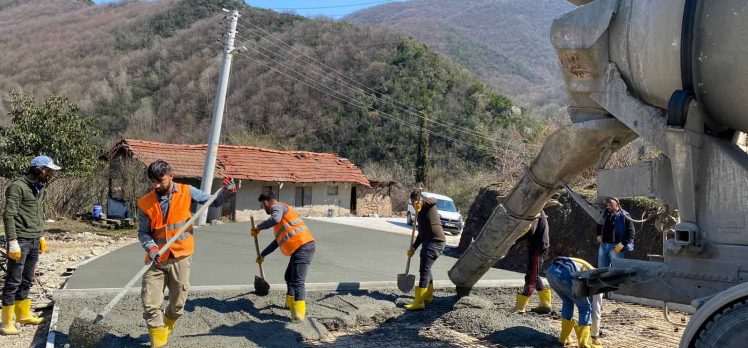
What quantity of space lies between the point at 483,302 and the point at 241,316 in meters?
2.99

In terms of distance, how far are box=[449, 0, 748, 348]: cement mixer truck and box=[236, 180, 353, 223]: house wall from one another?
70.9ft

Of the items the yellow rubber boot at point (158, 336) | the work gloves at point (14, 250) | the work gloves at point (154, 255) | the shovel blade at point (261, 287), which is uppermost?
the work gloves at point (154, 255)

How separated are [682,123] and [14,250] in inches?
232

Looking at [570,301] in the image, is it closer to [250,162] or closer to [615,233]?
[615,233]

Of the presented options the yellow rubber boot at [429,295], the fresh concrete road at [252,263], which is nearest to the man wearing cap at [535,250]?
the yellow rubber boot at [429,295]

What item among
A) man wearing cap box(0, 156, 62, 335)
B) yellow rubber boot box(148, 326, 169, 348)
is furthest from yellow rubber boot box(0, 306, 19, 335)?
yellow rubber boot box(148, 326, 169, 348)

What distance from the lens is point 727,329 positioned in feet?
11.3

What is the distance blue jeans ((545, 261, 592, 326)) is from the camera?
5.79 metres

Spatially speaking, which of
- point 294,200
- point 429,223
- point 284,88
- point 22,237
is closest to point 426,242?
point 429,223

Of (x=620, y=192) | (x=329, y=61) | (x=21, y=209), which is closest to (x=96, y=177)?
(x=21, y=209)

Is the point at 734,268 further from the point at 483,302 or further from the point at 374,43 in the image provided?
the point at 374,43

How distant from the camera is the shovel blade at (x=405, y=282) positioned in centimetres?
835

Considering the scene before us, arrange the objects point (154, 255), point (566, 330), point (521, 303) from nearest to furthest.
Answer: point (154, 255) < point (566, 330) < point (521, 303)

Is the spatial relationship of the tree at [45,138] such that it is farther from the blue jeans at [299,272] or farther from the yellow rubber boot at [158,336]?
the yellow rubber boot at [158,336]
